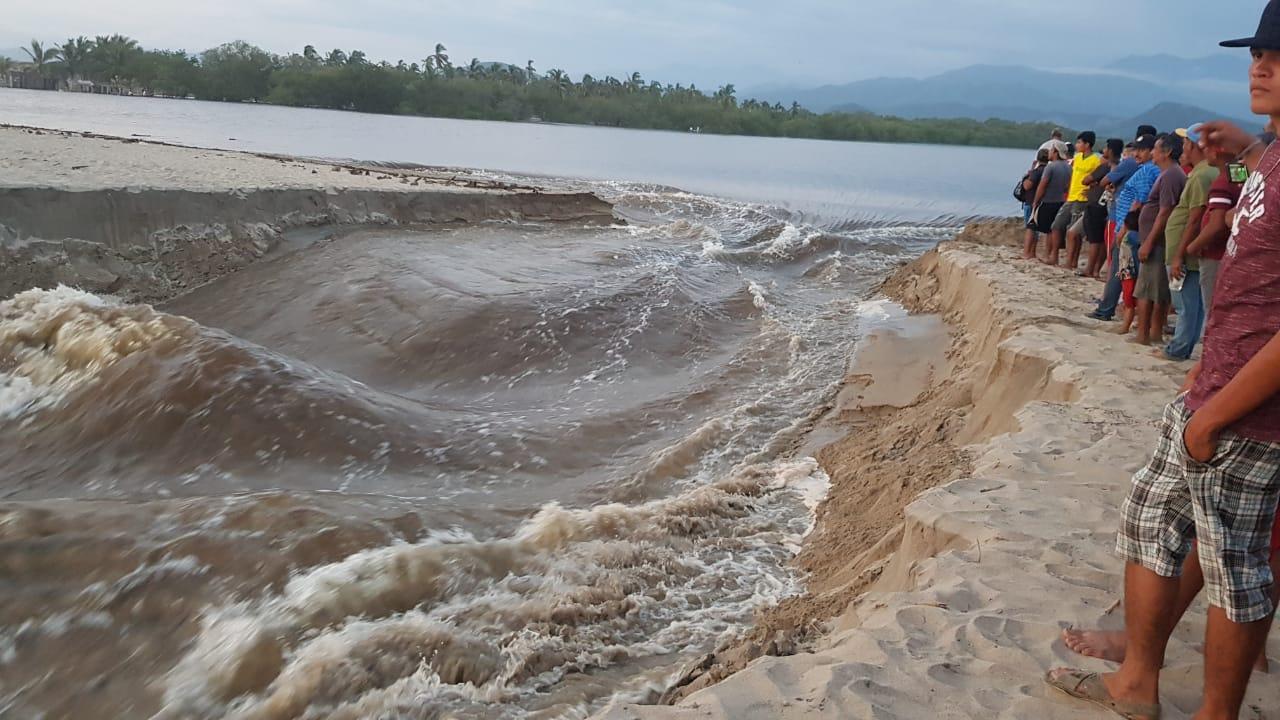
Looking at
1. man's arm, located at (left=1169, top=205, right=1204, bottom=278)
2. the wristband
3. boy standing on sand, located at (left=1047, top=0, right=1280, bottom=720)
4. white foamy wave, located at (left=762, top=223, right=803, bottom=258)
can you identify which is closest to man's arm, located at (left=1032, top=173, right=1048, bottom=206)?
man's arm, located at (left=1169, top=205, right=1204, bottom=278)

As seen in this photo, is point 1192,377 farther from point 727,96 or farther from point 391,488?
point 727,96

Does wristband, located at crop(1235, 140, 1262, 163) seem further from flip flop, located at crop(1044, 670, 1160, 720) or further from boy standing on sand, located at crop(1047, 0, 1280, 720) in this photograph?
flip flop, located at crop(1044, 670, 1160, 720)

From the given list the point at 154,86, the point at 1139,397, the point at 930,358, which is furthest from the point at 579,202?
the point at 154,86

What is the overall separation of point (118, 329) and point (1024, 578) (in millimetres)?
6326

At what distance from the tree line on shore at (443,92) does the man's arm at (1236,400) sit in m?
A: 90.4

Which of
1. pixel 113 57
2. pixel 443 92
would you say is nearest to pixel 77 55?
pixel 113 57

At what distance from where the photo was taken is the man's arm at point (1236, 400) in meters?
1.80

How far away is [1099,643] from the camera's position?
8.04 feet

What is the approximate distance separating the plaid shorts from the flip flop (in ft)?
1.26

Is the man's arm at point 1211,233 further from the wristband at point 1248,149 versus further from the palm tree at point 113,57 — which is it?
the palm tree at point 113,57

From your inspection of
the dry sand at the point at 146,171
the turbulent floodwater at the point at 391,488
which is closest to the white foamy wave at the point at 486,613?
the turbulent floodwater at the point at 391,488

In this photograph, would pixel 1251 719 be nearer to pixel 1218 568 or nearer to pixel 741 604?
pixel 1218 568

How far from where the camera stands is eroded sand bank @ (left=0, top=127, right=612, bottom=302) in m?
8.50

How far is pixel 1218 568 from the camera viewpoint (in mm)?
1947
